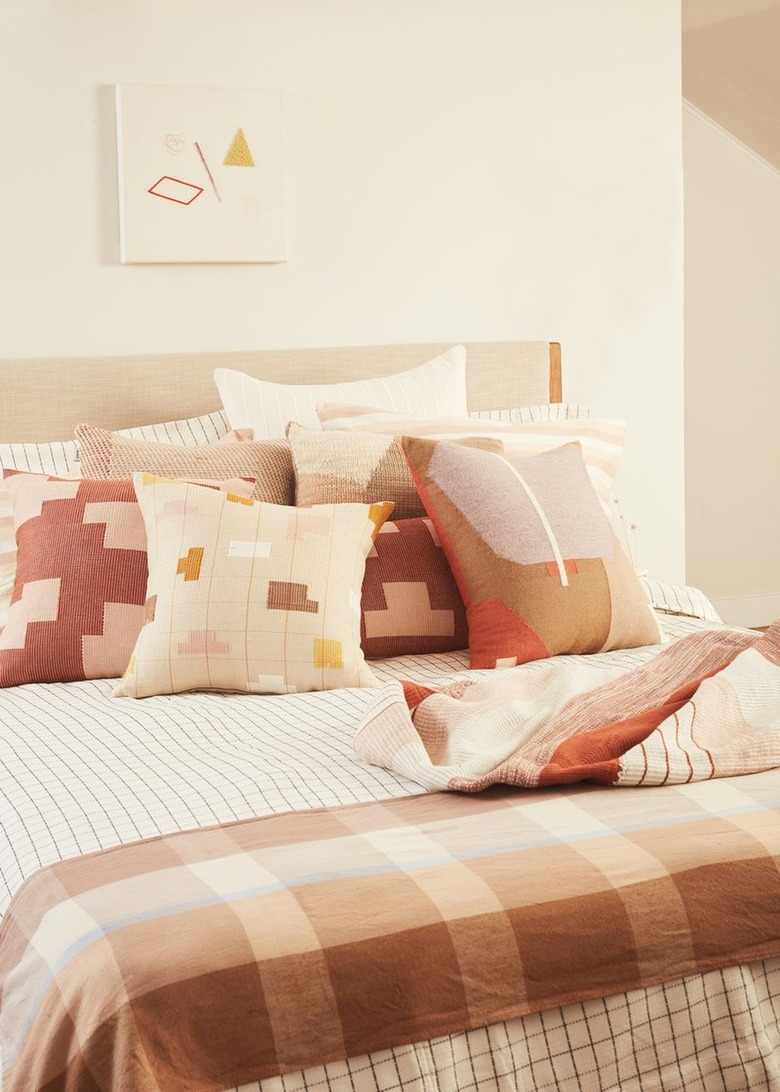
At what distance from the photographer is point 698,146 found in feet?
15.4

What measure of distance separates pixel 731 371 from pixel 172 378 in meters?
2.61

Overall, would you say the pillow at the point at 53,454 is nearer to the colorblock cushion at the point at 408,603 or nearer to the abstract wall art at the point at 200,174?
the abstract wall art at the point at 200,174

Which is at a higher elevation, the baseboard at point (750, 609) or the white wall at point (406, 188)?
the white wall at point (406, 188)

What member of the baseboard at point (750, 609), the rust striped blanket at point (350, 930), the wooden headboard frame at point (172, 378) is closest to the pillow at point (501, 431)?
the wooden headboard frame at point (172, 378)

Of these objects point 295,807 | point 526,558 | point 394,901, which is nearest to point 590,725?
point 295,807

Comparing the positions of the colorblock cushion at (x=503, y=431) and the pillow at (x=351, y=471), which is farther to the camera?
the colorblock cushion at (x=503, y=431)

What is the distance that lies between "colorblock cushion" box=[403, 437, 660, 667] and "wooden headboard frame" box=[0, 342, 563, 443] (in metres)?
0.85

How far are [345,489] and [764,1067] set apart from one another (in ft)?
4.76

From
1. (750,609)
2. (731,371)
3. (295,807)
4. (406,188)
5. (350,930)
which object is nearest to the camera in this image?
(350,930)

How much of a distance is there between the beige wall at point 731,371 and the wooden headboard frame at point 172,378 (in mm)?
1636

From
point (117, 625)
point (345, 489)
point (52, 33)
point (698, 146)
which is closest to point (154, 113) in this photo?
point (52, 33)

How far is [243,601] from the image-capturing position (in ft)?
6.78

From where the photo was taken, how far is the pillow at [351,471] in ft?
8.15

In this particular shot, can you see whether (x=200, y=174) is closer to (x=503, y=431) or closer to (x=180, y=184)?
(x=180, y=184)
